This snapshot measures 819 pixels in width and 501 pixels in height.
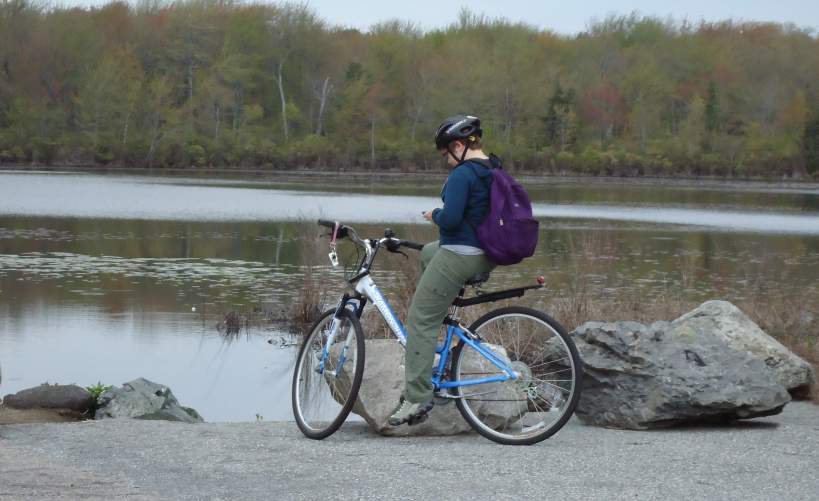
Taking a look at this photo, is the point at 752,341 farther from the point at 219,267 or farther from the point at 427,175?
the point at 427,175

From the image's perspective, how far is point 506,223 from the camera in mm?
7098

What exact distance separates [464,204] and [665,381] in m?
1.98

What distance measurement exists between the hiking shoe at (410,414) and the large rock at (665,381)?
142 centimetres

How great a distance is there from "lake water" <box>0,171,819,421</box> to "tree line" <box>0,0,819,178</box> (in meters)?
51.0

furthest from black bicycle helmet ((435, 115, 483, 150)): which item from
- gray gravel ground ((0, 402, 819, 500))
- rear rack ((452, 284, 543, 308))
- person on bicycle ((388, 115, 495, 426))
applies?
gray gravel ground ((0, 402, 819, 500))

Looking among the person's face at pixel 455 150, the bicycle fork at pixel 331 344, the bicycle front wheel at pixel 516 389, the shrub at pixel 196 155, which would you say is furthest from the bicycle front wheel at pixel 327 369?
the shrub at pixel 196 155

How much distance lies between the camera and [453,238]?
725 cm

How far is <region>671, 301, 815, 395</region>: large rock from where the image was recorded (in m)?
9.77

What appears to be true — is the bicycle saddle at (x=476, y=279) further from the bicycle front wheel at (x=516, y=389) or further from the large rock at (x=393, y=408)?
the large rock at (x=393, y=408)

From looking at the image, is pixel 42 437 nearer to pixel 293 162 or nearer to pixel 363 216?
pixel 363 216

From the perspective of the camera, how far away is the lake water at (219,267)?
47.1 feet

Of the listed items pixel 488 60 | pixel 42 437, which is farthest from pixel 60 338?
pixel 488 60

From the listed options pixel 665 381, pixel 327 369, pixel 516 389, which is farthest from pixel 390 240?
pixel 665 381

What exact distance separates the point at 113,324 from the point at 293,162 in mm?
87100
